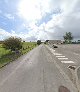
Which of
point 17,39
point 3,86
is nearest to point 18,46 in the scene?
point 17,39

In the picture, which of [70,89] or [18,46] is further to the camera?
[18,46]

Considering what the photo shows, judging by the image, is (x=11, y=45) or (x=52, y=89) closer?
(x=52, y=89)

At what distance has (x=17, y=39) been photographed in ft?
163

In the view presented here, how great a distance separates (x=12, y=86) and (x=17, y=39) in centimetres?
3913

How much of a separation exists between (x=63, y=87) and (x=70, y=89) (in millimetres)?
573

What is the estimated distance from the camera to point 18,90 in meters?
9.89

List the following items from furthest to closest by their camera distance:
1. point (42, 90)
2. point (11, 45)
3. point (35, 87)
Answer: point (11, 45) → point (35, 87) → point (42, 90)

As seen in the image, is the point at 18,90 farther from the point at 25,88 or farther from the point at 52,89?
the point at 52,89

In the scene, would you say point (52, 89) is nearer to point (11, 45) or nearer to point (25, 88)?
point (25, 88)

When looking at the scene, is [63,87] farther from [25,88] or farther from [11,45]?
[11,45]

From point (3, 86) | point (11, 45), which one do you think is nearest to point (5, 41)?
point (11, 45)

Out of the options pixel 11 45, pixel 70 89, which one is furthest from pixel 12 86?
pixel 11 45

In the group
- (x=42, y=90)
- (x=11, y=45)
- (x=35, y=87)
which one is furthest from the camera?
(x=11, y=45)

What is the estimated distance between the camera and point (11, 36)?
4962 centimetres
